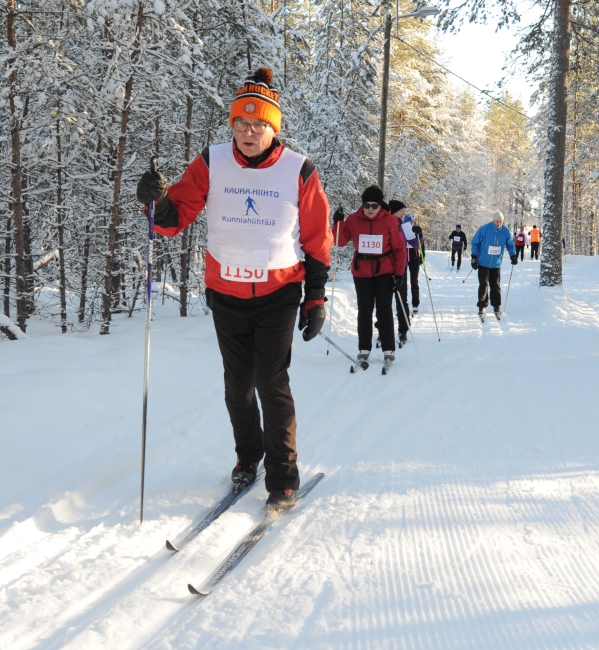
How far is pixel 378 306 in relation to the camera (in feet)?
23.0

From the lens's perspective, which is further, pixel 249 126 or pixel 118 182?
pixel 118 182

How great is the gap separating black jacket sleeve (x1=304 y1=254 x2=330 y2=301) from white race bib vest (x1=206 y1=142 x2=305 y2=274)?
0.71 ft

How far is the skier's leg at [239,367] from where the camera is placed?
316cm

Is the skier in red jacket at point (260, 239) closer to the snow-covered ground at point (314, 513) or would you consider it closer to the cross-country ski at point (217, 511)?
the cross-country ski at point (217, 511)

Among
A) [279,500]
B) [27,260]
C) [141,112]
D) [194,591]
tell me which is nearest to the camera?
[194,591]

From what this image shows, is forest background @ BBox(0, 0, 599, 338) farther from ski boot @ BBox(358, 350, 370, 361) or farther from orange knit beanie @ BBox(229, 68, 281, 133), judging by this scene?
orange knit beanie @ BBox(229, 68, 281, 133)

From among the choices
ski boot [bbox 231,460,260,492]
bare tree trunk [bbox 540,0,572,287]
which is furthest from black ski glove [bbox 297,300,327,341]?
bare tree trunk [bbox 540,0,572,287]

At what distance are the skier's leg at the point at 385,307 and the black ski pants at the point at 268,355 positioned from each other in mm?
3812

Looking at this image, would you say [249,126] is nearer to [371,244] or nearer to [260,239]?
[260,239]

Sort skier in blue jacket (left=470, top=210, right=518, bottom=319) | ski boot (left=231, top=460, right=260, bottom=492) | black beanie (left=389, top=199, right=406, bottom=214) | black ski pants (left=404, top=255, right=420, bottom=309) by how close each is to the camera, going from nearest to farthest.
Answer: ski boot (left=231, top=460, right=260, bottom=492) → black beanie (left=389, top=199, right=406, bottom=214) → black ski pants (left=404, top=255, right=420, bottom=309) → skier in blue jacket (left=470, top=210, right=518, bottom=319)

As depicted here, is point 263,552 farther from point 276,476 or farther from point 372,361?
point 372,361

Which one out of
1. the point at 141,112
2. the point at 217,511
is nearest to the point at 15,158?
the point at 141,112

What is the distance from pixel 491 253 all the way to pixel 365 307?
4.58m

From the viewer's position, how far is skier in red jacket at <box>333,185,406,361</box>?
265 inches
